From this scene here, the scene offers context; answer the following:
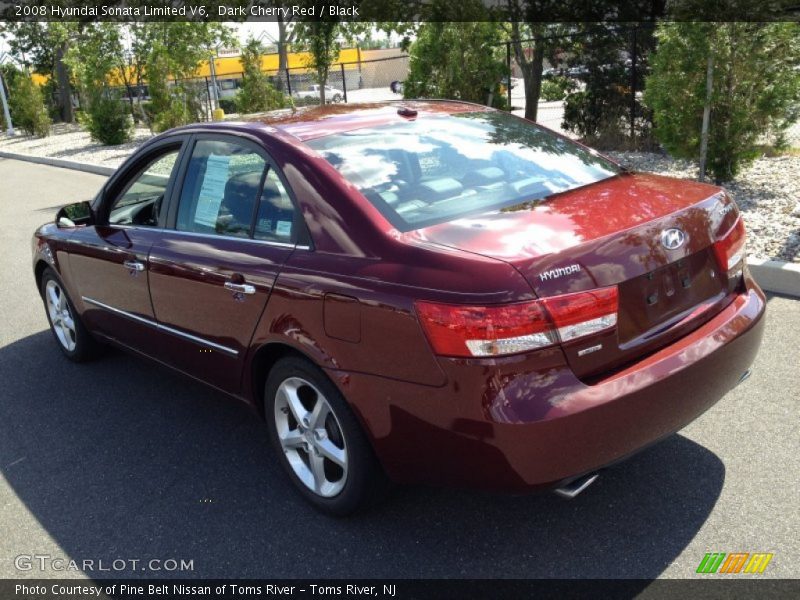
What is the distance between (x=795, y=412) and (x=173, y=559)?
10.0 feet

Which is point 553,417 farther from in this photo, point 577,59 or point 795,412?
point 577,59

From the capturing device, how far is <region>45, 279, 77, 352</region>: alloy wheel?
5410mm

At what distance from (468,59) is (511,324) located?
13.0m

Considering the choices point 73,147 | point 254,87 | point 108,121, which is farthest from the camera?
point 73,147

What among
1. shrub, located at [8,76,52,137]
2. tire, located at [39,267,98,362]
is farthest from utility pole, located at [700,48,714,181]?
shrub, located at [8,76,52,137]

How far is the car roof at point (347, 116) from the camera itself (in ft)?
11.8

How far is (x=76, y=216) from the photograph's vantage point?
15.8 ft

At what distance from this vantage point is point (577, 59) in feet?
45.8

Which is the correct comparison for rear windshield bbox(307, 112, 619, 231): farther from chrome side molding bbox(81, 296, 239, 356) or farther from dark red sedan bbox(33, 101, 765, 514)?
chrome side molding bbox(81, 296, 239, 356)

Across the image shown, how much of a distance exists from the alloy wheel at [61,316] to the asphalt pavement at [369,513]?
912mm

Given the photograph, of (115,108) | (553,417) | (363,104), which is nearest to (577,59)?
(363,104)

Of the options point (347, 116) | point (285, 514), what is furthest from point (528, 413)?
point (347, 116)

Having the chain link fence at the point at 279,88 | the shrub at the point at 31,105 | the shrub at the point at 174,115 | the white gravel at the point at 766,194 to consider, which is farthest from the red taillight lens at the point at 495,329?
the shrub at the point at 31,105

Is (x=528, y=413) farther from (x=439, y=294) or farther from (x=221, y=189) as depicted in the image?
(x=221, y=189)
